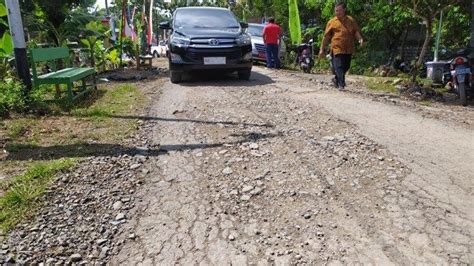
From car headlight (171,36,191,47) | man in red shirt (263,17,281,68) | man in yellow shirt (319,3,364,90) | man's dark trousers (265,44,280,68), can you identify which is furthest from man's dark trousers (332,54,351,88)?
man's dark trousers (265,44,280,68)

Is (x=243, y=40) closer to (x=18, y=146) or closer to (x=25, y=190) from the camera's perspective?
(x=18, y=146)

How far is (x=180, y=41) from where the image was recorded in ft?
26.6

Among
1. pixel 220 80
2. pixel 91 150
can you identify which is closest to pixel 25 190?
pixel 91 150

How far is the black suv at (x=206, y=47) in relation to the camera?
8.01 m

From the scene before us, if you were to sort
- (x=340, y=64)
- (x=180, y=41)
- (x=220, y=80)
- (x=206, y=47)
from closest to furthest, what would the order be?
(x=340, y=64) → (x=206, y=47) → (x=180, y=41) → (x=220, y=80)

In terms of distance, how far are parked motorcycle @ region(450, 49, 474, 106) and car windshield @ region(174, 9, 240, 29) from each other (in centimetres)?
448

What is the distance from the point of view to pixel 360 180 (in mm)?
3285

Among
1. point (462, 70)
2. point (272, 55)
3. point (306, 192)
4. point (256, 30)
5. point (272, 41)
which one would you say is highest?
point (256, 30)

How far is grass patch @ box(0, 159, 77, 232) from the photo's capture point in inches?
109

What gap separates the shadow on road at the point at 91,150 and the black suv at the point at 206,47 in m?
3.94

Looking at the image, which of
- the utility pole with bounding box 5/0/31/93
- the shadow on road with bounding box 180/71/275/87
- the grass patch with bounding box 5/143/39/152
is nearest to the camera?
the grass patch with bounding box 5/143/39/152

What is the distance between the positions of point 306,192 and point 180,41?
5757 millimetres

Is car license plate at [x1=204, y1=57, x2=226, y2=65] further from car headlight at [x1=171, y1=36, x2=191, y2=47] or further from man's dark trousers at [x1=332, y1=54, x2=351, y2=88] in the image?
man's dark trousers at [x1=332, y1=54, x2=351, y2=88]

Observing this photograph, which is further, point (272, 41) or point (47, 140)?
point (272, 41)
